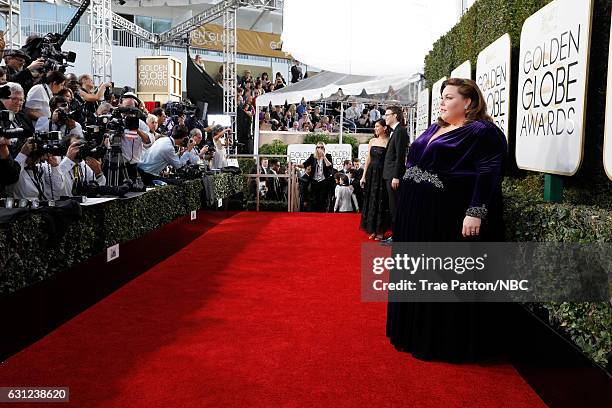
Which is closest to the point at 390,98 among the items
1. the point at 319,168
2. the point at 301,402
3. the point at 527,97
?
the point at 319,168

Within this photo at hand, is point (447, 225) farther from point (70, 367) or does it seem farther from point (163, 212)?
point (163, 212)

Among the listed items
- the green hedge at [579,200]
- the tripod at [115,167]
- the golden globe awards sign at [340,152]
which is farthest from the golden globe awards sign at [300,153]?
the green hedge at [579,200]

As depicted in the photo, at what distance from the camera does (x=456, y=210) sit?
3066mm

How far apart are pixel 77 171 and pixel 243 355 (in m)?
2.37

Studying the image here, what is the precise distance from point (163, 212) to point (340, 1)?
5172 millimetres

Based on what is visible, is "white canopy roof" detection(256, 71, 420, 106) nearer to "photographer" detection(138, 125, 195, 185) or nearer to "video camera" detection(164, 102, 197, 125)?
"video camera" detection(164, 102, 197, 125)

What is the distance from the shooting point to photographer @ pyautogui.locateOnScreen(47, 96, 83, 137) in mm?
4383

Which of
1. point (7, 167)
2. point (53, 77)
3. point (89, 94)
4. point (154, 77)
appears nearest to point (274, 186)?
point (154, 77)

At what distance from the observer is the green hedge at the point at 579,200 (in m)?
2.22

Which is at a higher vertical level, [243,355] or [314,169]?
[314,169]

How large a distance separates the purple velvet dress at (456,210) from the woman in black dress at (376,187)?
3.82m

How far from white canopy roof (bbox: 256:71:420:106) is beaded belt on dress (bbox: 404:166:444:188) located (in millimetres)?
6791

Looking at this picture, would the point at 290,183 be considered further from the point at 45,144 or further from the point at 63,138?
the point at 45,144

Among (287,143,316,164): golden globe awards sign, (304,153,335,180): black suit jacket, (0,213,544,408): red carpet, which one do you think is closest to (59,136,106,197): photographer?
(0,213,544,408): red carpet
